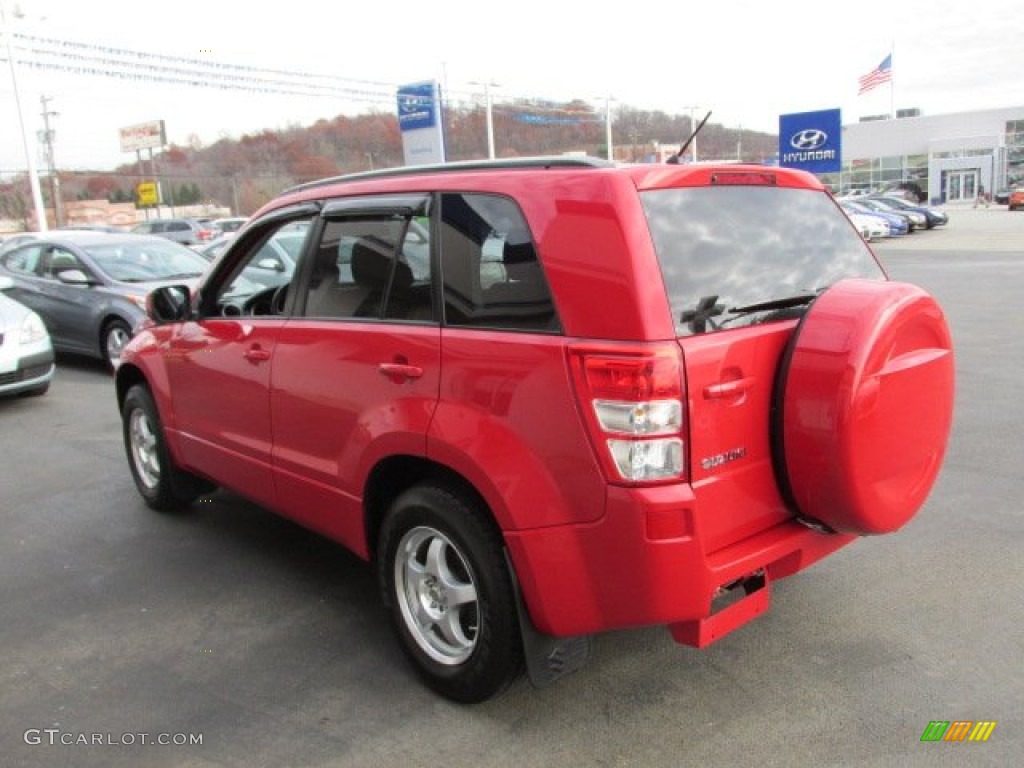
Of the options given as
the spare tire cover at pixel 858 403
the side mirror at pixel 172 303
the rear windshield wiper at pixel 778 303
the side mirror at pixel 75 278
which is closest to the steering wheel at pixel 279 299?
the side mirror at pixel 172 303

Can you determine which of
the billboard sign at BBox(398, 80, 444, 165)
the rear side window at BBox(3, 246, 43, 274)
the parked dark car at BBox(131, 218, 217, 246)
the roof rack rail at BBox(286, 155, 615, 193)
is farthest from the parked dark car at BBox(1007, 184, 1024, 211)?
the roof rack rail at BBox(286, 155, 615, 193)

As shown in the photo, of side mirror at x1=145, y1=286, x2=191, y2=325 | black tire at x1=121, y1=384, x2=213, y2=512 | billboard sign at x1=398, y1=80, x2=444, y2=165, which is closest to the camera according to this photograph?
side mirror at x1=145, y1=286, x2=191, y2=325

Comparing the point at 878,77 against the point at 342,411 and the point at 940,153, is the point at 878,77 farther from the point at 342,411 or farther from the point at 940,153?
the point at 342,411

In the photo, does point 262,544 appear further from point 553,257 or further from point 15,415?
point 15,415

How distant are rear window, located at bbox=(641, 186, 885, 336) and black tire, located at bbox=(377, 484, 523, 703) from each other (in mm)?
998

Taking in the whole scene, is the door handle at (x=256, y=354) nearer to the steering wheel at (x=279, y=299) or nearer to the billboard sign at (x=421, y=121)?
the steering wheel at (x=279, y=299)

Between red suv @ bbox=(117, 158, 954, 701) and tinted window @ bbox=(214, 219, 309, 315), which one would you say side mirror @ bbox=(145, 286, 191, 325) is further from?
red suv @ bbox=(117, 158, 954, 701)

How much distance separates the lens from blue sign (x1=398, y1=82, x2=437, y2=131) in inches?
1350

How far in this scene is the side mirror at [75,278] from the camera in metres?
9.88

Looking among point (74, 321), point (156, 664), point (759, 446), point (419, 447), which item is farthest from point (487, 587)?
point (74, 321)

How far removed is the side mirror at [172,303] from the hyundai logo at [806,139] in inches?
817

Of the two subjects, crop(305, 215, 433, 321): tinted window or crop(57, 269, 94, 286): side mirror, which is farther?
crop(57, 269, 94, 286): side mirror

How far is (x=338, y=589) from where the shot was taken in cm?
411

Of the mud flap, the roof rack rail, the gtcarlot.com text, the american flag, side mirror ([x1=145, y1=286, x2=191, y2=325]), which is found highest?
the american flag
